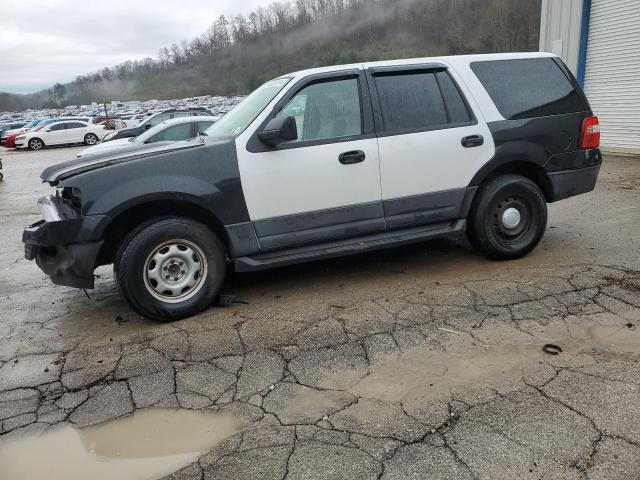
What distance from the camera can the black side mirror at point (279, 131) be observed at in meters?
3.98

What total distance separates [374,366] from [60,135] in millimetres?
27713

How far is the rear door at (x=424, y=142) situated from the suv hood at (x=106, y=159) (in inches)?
63.5

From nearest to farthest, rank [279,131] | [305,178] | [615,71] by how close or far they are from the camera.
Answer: [279,131] → [305,178] → [615,71]

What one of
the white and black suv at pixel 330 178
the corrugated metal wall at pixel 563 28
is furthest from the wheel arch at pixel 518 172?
the corrugated metal wall at pixel 563 28

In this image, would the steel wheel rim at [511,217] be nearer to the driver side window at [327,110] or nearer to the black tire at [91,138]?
the driver side window at [327,110]

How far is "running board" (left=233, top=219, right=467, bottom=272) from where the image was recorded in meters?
4.24

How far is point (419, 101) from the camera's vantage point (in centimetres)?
465

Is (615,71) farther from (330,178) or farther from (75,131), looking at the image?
(75,131)

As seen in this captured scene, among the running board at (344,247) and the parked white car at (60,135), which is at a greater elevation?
the running board at (344,247)

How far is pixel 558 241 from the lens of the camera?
5762 mm

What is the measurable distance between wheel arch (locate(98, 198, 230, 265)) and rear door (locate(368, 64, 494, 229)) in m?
1.48

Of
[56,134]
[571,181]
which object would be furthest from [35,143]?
[571,181]

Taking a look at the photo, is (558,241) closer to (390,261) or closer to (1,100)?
(390,261)

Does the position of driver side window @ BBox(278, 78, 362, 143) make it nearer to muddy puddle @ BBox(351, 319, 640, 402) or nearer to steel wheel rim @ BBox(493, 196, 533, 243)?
steel wheel rim @ BBox(493, 196, 533, 243)
